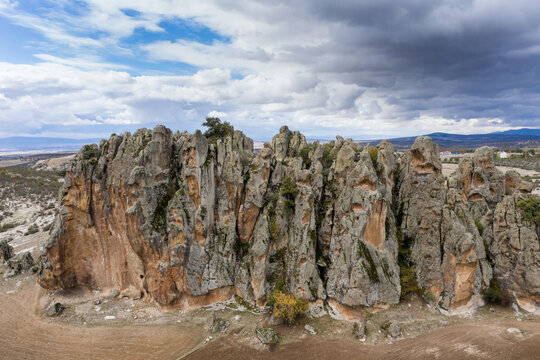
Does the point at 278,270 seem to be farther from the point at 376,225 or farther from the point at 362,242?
the point at 376,225

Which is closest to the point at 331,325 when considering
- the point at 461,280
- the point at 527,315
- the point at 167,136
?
the point at 461,280

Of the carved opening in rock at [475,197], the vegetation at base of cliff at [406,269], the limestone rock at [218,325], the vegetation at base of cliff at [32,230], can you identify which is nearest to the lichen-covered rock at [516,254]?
the carved opening in rock at [475,197]

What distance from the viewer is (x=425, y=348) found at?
25.9m

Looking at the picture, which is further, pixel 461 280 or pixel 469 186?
pixel 469 186

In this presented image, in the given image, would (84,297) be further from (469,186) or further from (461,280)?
(469,186)

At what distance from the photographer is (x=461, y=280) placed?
3025cm

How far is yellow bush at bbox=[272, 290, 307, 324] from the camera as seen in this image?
1121 inches

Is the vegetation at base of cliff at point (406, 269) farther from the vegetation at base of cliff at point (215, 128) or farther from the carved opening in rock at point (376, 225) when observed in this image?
the vegetation at base of cliff at point (215, 128)

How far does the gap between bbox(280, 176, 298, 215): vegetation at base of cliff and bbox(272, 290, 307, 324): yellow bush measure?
9671mm

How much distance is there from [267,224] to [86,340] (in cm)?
2185

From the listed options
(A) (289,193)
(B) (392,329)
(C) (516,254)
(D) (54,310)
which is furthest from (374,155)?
(D) (54,310)

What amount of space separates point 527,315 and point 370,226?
17777mm

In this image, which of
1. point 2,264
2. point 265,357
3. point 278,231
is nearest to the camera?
point 265,357

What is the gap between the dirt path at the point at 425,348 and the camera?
25.0m
